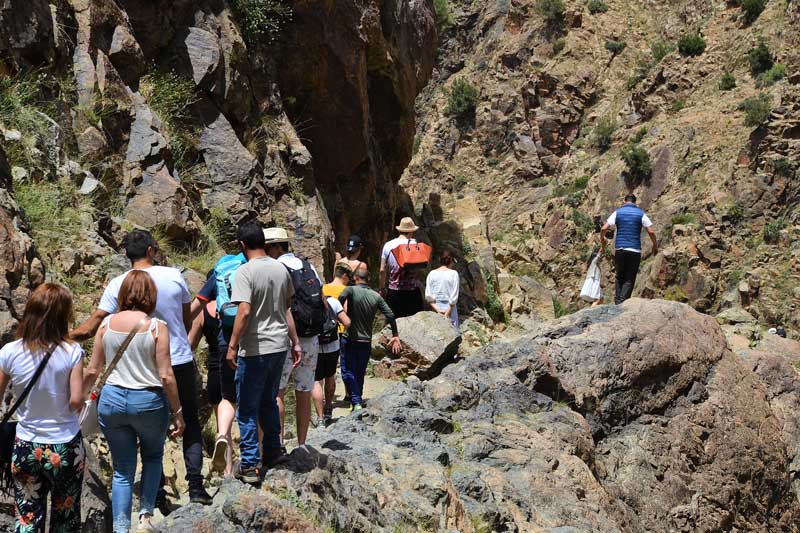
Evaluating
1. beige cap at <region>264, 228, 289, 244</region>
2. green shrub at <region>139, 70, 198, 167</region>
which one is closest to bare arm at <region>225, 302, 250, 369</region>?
beige cap at <region>264, 228, 289, 244</region>

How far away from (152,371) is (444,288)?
22.4 ft

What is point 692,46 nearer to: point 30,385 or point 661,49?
point 661,49

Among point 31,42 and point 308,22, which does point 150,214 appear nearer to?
point 31,42

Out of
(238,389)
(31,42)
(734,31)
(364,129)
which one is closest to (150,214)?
(31,42)

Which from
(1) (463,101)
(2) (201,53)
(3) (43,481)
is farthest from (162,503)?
(1) (463,101)

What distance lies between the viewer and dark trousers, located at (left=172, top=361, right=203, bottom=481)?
188 inches

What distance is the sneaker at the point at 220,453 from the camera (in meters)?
5.15

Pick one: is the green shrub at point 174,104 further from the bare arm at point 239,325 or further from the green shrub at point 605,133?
the green shrub at point 605,133

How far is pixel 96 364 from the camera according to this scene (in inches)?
165

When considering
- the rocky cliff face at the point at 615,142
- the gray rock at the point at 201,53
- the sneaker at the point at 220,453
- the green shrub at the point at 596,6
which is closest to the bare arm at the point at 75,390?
the sneaker at the point at 220,453

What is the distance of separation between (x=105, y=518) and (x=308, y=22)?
464 inches

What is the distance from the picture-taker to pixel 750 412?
8648 mm

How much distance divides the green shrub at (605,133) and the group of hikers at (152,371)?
92.9 ft

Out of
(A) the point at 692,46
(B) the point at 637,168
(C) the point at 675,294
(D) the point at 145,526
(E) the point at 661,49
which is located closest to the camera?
(D) the point at 145,526
